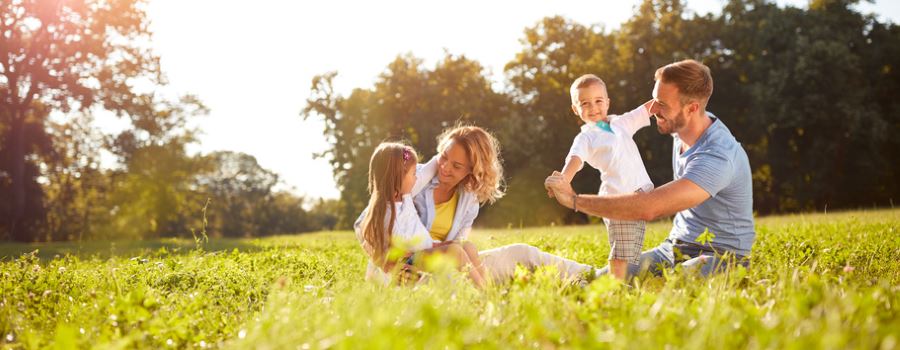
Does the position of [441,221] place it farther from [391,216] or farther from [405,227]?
[391,216]

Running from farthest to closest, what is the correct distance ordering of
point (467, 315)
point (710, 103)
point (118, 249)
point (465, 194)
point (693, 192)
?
point (710, 103) → point (118, 249) → point (465, 194) → point (693, 192) → point (467, 315)

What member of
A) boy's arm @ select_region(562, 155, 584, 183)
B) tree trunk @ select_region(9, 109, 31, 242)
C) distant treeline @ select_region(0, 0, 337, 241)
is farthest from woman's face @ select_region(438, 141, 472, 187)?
tree trunk @ select_region(9, 109, 31, 242)

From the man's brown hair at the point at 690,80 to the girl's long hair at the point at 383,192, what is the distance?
235 centimetres

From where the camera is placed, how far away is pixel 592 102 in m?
6.96

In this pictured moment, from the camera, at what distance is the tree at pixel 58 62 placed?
90.2 feet

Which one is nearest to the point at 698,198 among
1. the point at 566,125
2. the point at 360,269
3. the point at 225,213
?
the point at 360,269

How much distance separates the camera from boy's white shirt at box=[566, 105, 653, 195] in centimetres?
662

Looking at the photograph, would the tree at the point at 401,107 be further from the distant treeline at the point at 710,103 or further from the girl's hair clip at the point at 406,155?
the girl's hair clip at the point at 406,155

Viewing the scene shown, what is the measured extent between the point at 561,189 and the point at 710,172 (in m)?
1.11

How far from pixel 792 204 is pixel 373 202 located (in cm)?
3396

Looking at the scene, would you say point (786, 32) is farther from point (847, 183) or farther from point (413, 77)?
point (413, 77)

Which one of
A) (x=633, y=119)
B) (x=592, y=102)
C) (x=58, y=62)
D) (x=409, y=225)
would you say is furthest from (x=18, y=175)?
(x=633, y=119)

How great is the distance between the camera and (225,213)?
2458 inches

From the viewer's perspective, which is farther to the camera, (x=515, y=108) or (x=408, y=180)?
(x=515, y=108)
